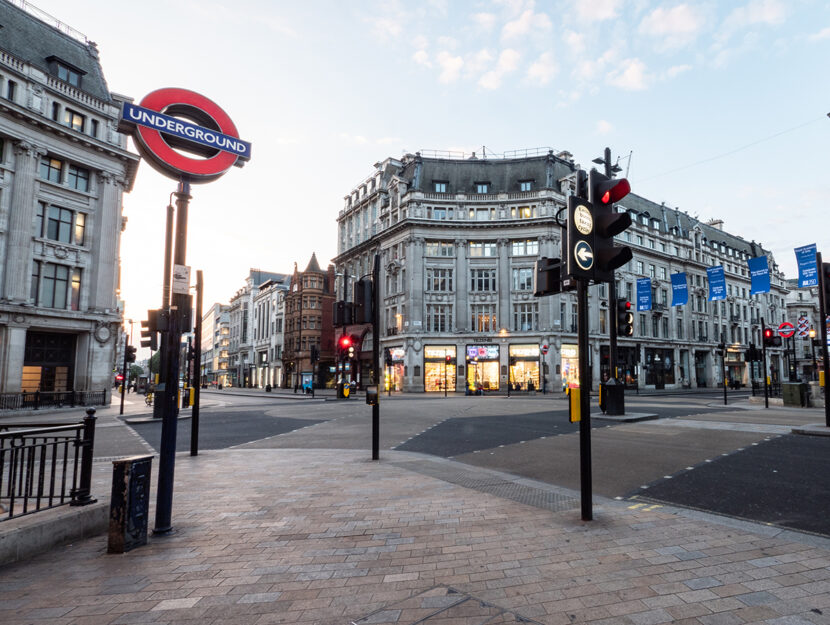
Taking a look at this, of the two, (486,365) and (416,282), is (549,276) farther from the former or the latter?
(416,282)

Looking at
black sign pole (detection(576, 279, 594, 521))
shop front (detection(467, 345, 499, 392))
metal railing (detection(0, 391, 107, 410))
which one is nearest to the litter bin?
black sign pole (detection(576, 279, 594, 521))

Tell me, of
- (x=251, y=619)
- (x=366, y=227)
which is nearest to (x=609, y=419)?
(x=251, y=619)

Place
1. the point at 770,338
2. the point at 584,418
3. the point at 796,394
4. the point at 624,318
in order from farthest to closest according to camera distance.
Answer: the point at 796,394
the point at 770,338
the point at 624,318
the point at 584,418

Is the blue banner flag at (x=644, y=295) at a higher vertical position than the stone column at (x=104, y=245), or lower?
lower

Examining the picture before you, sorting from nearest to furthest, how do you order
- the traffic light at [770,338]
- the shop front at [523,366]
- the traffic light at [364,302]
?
the traffic light at [364,302] → the traffic light at [770,338] → the shop front at [523,366]

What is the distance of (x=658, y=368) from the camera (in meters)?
58.0

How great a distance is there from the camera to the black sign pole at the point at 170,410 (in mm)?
4895

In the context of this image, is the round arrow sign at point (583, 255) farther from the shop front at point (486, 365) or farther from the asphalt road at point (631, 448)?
the shop front at point (486, 365)

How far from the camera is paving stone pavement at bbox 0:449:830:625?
3.20 metres

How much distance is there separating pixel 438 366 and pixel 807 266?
35.3 m

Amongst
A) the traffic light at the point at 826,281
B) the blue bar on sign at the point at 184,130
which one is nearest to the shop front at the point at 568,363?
the traffic light at the point at 826,281

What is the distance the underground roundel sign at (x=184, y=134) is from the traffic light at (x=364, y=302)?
3691 mm

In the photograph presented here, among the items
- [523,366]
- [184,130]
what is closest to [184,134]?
[184,130]

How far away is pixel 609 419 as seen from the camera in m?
16.7
